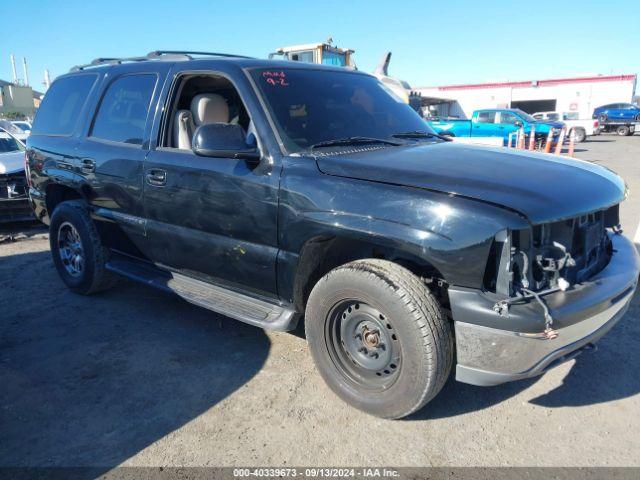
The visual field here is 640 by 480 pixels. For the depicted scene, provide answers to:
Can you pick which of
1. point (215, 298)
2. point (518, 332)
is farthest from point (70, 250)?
point (518, 332)

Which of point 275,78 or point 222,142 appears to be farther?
point 275,78

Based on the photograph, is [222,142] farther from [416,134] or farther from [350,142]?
[416,134]

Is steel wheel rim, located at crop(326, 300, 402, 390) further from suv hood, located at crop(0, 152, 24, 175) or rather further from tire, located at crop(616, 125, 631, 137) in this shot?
tire, located at crop(616, 125, 631, 137)

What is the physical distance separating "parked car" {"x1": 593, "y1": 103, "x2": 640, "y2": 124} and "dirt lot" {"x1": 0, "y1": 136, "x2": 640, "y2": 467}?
3313 centimetres

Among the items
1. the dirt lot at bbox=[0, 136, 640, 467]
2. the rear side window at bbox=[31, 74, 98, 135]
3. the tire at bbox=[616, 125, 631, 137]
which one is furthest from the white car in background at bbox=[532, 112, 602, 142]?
the rear side window at bbox=[31, 74, 98, 135]

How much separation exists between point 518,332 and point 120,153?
319 cm

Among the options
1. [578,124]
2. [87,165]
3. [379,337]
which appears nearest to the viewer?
[379,337]

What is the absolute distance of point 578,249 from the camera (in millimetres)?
2734

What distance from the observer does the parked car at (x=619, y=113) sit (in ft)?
103

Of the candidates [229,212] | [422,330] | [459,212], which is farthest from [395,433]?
[229,212]

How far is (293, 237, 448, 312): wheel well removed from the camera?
2779mm

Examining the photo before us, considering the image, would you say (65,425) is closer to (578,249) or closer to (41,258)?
(578,249)

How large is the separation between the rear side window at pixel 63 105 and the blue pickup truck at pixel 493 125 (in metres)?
15.6

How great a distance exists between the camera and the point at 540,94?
133 feet
